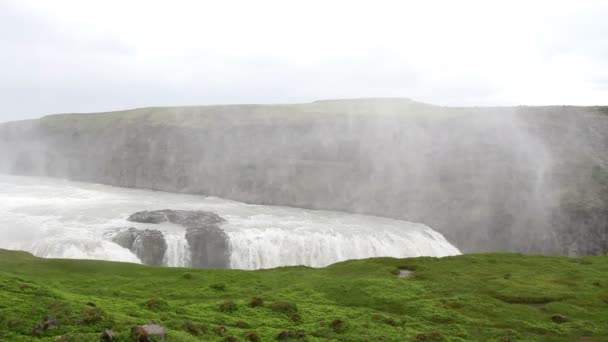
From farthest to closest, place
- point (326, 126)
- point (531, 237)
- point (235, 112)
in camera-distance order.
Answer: point (235, 112), point (326, 126), point (531, 237)

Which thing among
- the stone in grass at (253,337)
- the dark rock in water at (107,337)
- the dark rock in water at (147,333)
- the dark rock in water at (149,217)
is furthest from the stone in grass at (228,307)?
the dark rock in water at (149,217)

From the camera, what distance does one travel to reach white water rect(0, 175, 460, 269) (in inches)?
2299

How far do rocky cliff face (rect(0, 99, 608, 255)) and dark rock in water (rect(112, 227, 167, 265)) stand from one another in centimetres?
4157

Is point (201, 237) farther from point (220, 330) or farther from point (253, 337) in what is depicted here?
point (253, 337)

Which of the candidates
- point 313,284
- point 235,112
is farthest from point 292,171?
point 313,284

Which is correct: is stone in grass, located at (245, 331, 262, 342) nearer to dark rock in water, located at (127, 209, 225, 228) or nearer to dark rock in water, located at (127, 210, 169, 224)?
dark rock in water, located at (127, 209, 225, 228)

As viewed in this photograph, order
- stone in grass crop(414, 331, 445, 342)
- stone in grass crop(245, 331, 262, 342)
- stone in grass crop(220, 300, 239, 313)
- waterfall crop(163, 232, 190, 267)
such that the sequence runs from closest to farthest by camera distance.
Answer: stone in grass crop(245, 331, 262, 342) → stone in grass crop(414, 331, 445, 342) → stone in grass crop(220, 300, 239, 313) → waterfall crop(163, 232, 190, 267)

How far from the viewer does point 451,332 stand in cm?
2591

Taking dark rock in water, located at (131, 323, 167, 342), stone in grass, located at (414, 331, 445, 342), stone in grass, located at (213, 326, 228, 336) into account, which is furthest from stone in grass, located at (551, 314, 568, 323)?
dark rock in water, located at (131, 323, 167, 342)

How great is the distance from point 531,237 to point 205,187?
66572mm

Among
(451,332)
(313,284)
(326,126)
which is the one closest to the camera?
(451,332)

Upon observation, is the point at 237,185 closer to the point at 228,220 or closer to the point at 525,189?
the point at 228,220

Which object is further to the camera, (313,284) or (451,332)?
(313,284)

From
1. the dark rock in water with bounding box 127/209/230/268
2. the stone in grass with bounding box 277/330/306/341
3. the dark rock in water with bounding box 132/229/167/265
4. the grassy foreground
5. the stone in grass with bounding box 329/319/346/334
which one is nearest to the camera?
the grassy foreground
